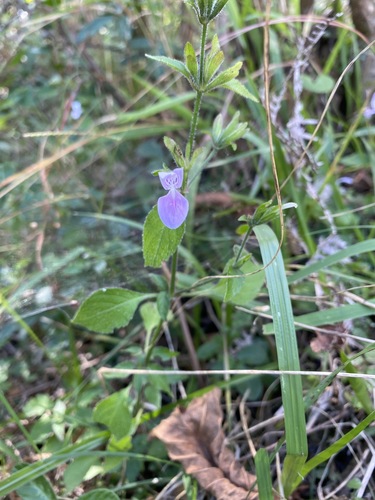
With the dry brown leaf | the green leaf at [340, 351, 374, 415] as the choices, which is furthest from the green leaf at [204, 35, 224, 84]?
the dry brown leaf

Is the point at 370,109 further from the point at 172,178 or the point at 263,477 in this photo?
the point at 263,477

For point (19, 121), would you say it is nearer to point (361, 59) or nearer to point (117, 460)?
point (361, 59)

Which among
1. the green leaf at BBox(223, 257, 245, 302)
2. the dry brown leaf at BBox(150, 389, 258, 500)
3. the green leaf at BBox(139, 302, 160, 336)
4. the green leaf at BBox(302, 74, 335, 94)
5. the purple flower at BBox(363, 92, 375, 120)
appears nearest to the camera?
the green leaf at BBox(223, 257, 245, 302)

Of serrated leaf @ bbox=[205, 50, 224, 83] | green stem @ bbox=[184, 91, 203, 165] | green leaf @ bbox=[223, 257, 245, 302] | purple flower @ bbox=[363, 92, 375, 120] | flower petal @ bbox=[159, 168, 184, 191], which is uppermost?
serrated leaf @ bbox=[205, 50, 224, 83]

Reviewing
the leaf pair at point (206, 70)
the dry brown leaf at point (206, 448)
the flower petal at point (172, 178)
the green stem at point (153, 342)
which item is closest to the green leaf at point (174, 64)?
the leaf pair at point (206, 70)

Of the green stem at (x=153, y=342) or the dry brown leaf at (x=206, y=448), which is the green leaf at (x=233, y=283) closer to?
the green stem at (x=153, y=342)

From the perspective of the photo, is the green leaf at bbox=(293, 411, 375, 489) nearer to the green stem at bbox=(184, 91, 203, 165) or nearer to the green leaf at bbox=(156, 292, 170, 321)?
the green leaf at bbox=(156, 292, 170, 321)
